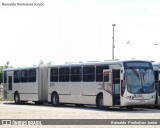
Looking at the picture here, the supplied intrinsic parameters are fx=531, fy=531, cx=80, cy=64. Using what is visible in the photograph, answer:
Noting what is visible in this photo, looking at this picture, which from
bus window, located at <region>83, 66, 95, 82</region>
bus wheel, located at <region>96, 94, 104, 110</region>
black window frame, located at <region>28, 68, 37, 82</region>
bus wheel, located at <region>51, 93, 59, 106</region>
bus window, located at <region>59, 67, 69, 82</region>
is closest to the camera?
bus wheel, located at <region>96, 94, 104, 110</region>

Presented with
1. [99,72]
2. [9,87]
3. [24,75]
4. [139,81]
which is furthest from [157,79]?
[9,87]

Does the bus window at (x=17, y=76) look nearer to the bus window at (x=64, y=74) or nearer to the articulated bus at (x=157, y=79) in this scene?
the bus window at (x=64, y=74)

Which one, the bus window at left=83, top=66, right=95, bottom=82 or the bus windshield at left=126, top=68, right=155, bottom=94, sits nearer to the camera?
the bus windshield at left=126, top=68, right=155, bottom=94

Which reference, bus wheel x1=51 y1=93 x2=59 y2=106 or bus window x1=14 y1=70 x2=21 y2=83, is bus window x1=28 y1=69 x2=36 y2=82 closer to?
bus window x1=14 y1=70 x2=21 y2=83

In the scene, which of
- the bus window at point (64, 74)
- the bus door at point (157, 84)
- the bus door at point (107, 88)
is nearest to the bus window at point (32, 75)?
the bus window at point (64, 74)

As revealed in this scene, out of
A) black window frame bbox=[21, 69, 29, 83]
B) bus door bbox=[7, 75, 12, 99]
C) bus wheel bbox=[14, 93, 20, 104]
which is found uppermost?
black window frame bbox=[21, 69, 29, 83]

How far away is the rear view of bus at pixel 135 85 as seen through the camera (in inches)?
1052

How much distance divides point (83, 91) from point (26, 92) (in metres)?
7.97

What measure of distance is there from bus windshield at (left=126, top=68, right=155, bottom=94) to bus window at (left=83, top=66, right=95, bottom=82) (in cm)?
286

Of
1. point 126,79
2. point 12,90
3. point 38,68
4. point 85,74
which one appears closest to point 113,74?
point 126,79

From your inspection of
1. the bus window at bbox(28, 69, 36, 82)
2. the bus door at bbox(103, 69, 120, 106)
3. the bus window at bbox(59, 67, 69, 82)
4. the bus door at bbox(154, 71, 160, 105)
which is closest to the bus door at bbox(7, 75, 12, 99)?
the bus window at bbox(28, 69, 36, 82)

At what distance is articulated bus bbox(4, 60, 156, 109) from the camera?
26969mm

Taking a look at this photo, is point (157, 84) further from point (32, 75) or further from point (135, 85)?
point (32, 75)

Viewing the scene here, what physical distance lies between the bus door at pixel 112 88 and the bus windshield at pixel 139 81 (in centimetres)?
67
